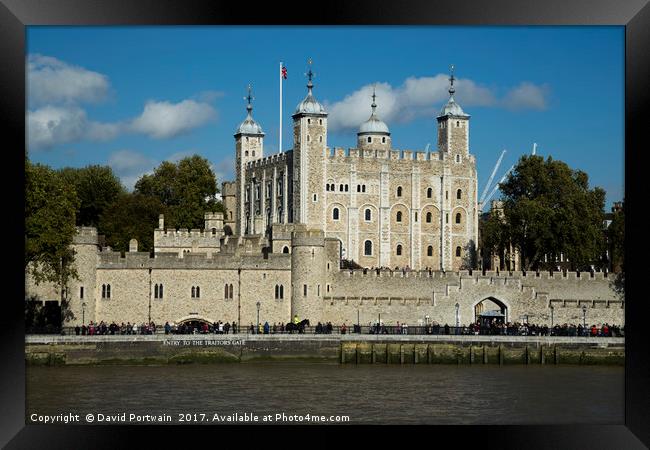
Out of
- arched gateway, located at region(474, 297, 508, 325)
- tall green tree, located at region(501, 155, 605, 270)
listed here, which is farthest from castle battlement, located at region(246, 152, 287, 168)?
arched gateway, located at region(474, 297, 508, 325)

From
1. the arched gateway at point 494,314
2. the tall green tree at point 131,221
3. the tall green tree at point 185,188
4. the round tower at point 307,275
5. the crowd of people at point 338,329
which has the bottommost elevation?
the crowd of people at point 338,329

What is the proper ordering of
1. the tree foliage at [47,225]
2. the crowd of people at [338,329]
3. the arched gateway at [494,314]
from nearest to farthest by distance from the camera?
the tree foliage at [47,225] < the crowd of people at [338,329] < the arched gateway at [494,314]

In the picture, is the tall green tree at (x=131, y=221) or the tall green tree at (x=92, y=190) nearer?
the tall green tree at (x=131, y=221)

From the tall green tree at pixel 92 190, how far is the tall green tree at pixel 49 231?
25564mm

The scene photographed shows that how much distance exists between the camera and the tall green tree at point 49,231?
4522 cm

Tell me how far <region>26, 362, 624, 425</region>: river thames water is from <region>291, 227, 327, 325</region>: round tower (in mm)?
6690

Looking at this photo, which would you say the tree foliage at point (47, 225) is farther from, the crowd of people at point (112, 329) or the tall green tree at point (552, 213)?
the tall green tree at point (552, 213)

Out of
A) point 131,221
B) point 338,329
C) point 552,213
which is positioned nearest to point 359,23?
point 338,329

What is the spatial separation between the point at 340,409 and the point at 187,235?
1176 inches

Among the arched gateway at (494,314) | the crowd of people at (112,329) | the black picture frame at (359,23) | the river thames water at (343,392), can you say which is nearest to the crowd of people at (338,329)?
the crowd of people at (112,329)

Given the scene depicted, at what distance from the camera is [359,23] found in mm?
20359

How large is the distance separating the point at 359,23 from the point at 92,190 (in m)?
58.0

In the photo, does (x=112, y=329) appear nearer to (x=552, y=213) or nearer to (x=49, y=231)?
(x=49, y=231)
